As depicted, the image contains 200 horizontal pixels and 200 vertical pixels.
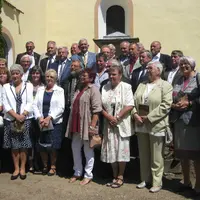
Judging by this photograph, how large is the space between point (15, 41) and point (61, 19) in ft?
6.18

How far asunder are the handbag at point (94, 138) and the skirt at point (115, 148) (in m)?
0.13

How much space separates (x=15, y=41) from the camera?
37.3ft

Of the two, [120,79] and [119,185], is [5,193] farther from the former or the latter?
[120,79]

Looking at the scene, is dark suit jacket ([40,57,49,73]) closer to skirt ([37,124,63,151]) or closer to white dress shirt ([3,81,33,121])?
white dress shirt ([3,81,33,121])

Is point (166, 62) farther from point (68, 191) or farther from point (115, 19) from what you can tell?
point (115, 19)

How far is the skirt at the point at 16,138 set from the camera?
6.12 m

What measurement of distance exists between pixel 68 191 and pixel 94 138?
2.86 ft

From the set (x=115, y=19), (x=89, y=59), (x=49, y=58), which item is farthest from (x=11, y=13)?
(x=89, y=59)

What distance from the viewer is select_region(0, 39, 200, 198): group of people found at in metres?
5.34

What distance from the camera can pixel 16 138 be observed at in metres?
6.12

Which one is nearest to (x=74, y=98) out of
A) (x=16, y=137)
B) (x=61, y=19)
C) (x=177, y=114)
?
(x=16, y=137)

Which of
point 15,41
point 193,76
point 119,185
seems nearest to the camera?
point 193,76

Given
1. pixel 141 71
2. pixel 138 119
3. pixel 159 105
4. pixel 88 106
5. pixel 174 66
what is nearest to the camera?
pixel 159 105

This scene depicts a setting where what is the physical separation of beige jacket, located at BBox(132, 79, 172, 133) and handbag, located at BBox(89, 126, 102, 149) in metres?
0.85
